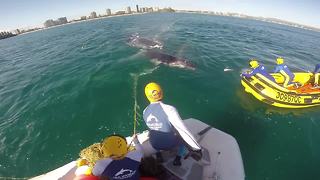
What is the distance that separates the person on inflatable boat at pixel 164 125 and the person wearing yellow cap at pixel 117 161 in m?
1.06

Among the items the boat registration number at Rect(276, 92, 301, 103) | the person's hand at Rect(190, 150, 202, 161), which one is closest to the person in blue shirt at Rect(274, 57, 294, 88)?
the boat registration number at Rect(276, 92, 301, 103)

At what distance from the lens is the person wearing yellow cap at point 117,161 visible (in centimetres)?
348

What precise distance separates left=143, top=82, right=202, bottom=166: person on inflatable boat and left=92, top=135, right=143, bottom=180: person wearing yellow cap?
106 centimetres

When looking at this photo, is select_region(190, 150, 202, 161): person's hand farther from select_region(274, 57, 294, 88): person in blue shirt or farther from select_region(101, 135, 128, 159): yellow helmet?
select_region(274, 57, 294, 88): person in blue shirt

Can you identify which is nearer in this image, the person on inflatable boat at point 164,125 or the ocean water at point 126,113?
the person on inflatable boat at point 164,125

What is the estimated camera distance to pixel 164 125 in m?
4.74

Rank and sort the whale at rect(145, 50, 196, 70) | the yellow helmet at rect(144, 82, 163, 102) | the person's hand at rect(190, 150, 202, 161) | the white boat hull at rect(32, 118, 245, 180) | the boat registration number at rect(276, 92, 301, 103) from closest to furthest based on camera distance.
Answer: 1. the yellow helmet at rect(144, 82, 163, 102)
2. the white boat hull at rect(32, 118, 245, 180)
3. the person's hand at rect(190, 150, 202, 161)
4. the boat registration number at rect(276, 92, 301, 103)
5. the whale at rect(145, 50, 196, 70)

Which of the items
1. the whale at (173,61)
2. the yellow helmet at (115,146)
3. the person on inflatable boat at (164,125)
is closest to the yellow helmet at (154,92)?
the person on inflatable boat at (164,125)

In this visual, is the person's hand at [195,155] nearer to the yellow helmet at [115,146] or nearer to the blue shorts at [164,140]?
the blue shorts at [164,140]

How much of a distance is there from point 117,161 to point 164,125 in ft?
4.63

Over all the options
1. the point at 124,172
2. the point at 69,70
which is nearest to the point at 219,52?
the point at 69,70

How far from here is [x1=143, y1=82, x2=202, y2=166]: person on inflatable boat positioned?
4.55 meters

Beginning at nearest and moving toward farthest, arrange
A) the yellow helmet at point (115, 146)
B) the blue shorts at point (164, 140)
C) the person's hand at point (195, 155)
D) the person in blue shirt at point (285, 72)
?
the yellow helmet at point (115, 146) < the blue shorts at point (164, 140) < the person's hand at point (195, 155) < the person in blue shirt at point (285, 72)

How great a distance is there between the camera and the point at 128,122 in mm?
10055
